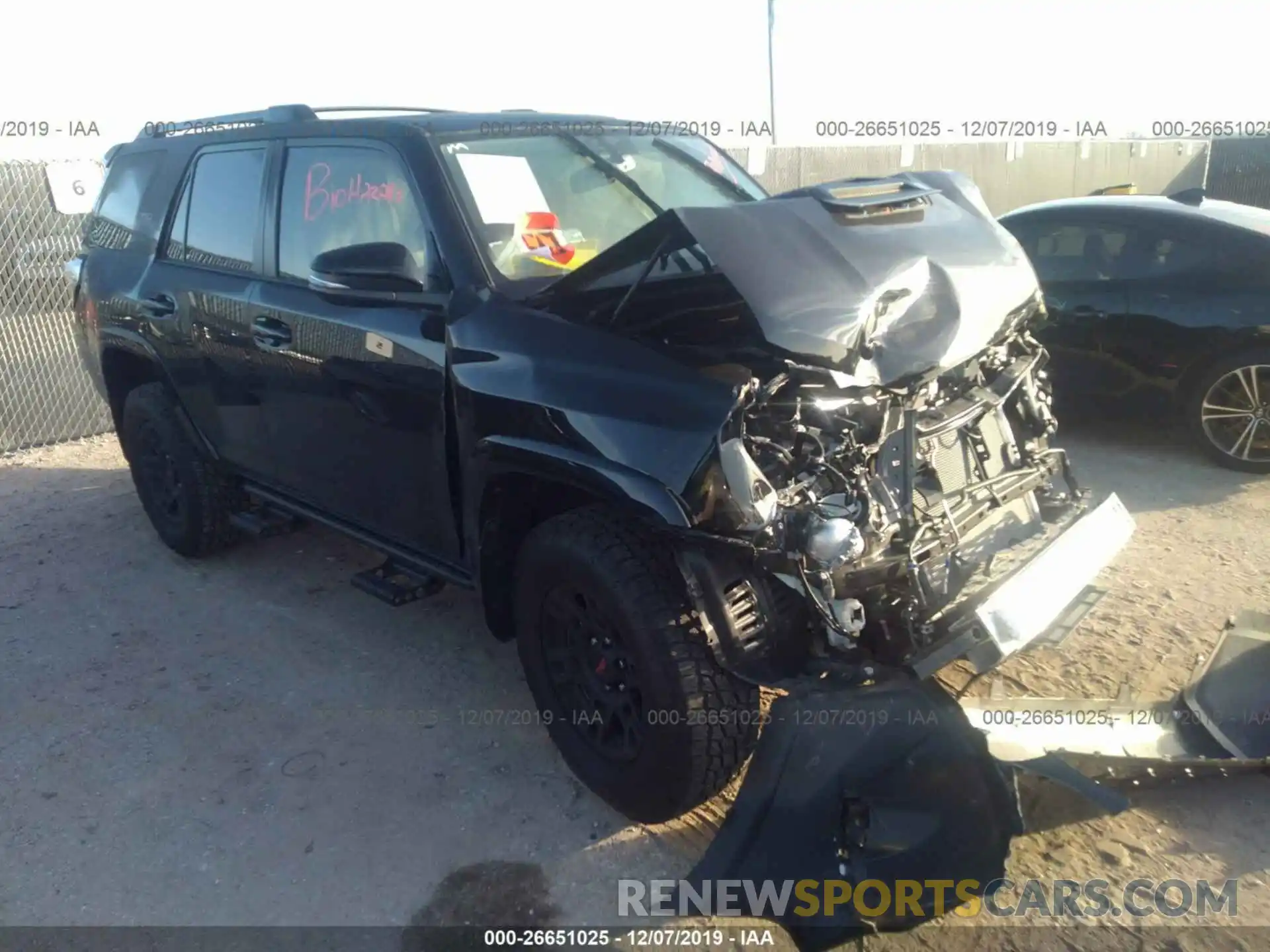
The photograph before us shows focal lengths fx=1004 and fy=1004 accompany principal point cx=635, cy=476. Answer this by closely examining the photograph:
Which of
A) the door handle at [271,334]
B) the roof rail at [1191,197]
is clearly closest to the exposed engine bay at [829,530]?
the door handle at [271,334]

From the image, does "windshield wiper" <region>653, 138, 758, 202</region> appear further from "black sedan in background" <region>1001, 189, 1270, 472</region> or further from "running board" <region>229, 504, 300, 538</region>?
"black sedan in background" <region>1001, 189, 1270, 472</region>

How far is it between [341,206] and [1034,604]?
9.13ft

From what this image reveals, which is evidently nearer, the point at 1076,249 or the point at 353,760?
the point at 353,760

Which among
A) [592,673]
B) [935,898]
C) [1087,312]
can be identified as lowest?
[935,898]

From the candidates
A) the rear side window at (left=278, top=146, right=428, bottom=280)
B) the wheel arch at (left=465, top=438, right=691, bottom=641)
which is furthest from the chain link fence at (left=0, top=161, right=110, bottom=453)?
the wheel arch at (left=465, top=438, right=691, bottom=641)

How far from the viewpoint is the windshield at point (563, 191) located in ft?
11.3

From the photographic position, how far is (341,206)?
3.78 metres

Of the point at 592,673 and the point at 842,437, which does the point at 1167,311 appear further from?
the point at 592,673

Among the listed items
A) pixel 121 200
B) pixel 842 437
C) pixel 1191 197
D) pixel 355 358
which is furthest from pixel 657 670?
pixel 1191 197

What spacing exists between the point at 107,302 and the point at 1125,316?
5751 millimetres

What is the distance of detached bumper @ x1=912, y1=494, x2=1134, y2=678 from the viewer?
268 cm

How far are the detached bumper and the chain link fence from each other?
7.56m

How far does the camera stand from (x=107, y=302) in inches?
204

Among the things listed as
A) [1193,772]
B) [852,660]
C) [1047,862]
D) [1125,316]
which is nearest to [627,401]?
[852,660]
